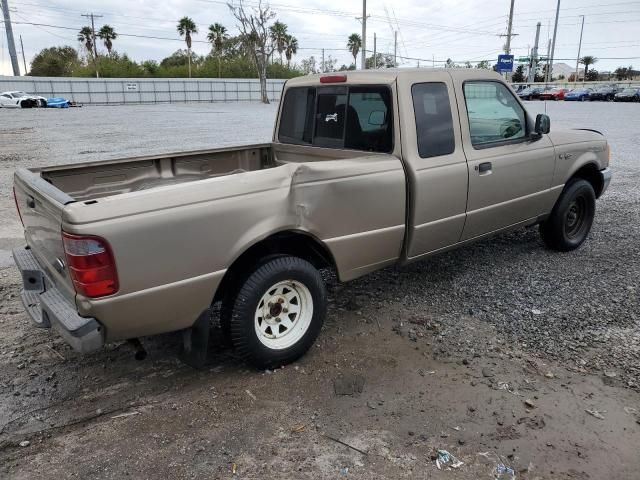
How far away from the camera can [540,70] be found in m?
103

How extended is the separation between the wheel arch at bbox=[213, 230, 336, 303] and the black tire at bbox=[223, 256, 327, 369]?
0.10m

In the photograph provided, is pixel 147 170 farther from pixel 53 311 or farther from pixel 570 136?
pixel 570 136

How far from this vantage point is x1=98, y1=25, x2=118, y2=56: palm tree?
7012 cm

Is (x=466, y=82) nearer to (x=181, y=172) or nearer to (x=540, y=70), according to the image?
(x=181, y=172)

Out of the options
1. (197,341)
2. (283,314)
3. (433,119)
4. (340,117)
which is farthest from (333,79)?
(197,341)

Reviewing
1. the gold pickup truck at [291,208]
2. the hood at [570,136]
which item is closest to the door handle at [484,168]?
the gold pickup truck at [291,208]

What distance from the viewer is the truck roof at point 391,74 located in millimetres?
4088

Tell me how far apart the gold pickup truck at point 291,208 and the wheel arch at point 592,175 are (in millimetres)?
219

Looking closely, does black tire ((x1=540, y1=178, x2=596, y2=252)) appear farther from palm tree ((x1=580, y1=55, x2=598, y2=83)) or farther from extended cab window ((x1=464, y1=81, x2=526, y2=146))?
palm tree ((x1=580, y1=55, x2=598, y2=83))

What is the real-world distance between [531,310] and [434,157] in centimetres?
154

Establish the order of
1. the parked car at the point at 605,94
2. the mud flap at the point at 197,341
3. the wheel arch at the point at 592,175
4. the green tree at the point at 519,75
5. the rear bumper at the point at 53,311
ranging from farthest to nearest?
the green tree at the point at 519,75
the parked car at the point at 605,94
the wheel arch at the point at 592,175
the mud flap at the point at 197,341
the rear bumper at the point at 53,311

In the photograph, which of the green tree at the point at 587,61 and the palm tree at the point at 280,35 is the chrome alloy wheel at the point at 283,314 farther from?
the green tree at the point at 587,61

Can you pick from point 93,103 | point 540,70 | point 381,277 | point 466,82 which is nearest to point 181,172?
point 381,277

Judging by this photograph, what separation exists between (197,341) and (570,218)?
14.9 ft
